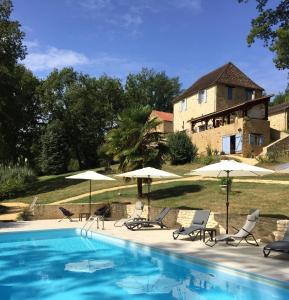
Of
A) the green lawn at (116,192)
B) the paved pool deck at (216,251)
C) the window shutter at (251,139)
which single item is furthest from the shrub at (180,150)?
the paved pool deck at (216,251)

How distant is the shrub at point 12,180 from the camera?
35062 mm

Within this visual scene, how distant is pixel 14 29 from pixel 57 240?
26.0 m

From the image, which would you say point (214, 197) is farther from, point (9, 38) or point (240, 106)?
point (9, 38)

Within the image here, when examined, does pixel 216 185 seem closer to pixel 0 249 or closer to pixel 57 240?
pixel 57 240

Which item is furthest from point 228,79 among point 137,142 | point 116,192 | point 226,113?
point 137,142

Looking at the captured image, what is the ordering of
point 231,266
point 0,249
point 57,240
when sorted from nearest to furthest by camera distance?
point 231,266, point 0,249, point 57,240

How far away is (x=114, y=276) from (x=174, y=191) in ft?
45.6

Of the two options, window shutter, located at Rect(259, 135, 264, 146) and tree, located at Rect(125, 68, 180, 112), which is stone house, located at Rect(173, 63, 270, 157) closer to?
window shutter, located at Rect(259, 135, 264, 146)

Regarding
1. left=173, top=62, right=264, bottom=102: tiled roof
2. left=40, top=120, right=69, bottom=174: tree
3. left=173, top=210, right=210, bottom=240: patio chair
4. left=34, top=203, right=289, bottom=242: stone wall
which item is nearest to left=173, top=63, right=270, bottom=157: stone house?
left=173, top=62, right=264, bottom=102: tiled roof

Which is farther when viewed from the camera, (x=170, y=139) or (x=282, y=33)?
(x=170, y=139)

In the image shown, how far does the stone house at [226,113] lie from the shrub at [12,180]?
1627cm

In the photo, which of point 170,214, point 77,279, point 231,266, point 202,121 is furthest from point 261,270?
point 202,121

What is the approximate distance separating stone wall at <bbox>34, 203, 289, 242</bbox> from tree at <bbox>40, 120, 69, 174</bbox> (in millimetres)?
30461

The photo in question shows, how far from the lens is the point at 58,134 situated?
54.7 m
